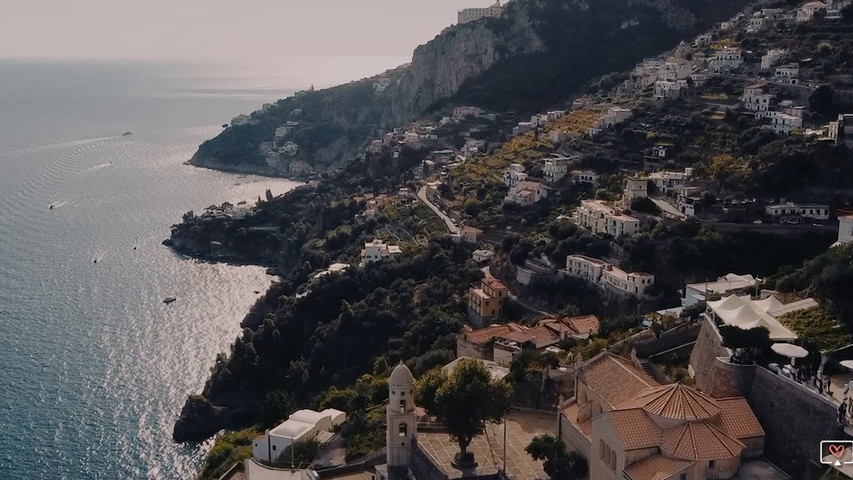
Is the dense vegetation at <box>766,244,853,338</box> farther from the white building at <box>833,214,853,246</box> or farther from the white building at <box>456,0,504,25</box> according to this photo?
the white building at <box>456,0,504,25</box>

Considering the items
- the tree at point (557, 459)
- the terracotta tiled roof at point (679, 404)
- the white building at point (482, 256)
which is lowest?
the white building at point (482, 256)

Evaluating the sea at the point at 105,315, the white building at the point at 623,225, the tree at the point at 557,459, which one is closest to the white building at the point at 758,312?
the tree at the point at 557,459

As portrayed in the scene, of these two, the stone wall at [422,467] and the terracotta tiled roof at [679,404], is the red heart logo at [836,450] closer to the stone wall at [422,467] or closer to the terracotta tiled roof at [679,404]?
the terracotta tiled roof at [679,404]

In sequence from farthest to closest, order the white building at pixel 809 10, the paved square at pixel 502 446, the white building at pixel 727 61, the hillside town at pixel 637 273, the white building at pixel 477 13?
the white building at pixel 477 13, the white building at pixel 809 10, the white building at pixel 727 61, the paved square at pixel 502 446, the hillside town at pixel 637 273

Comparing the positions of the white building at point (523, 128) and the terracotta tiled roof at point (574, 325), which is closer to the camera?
the terracotta tiled roof at point (574, 325)

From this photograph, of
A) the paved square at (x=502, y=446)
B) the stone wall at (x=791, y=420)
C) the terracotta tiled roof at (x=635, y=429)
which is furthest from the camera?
the paved square at (x=502, y=446)

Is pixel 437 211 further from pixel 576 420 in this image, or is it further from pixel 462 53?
pixel 462 53
